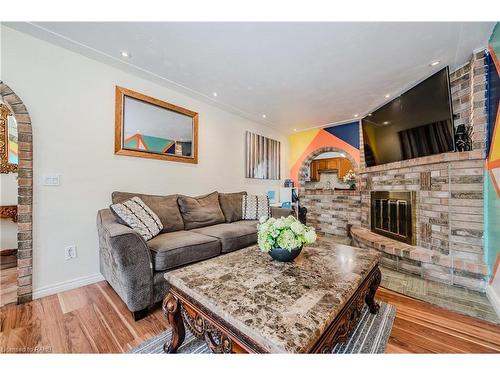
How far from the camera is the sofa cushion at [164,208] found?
2133 millimetres

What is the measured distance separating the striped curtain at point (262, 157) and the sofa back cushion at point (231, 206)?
0.91 m

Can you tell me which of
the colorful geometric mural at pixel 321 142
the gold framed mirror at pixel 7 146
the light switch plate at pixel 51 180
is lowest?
the light switch plate at pixel 51 180

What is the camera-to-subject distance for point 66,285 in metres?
1.92

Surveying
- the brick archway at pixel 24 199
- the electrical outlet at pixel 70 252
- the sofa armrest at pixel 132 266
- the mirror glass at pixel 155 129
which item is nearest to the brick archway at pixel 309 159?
the mirror glass at pixel 155 129

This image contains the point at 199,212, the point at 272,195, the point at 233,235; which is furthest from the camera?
the point at 272,195

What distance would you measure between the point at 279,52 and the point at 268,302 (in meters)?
2.21

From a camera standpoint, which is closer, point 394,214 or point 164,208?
point 164,208

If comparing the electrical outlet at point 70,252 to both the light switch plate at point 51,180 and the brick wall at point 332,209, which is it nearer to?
the light switch plate at point 51,180

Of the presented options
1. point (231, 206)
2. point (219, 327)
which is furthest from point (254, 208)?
point (219, 327)

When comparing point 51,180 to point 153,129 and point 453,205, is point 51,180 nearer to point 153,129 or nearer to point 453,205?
point 153,129
